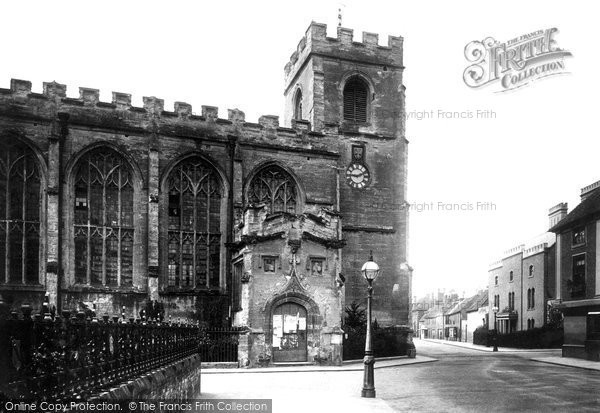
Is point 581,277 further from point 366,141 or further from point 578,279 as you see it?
point 366,141

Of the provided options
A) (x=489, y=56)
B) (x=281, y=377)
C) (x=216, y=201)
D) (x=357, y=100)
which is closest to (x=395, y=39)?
(x=357, y=100)

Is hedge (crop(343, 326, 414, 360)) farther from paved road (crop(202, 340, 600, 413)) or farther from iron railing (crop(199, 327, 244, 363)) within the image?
iron railing (crop(199, 327, 244, 363))

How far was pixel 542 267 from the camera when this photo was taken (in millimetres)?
50594

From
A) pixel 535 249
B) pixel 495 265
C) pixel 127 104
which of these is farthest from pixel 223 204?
pixel 495 265

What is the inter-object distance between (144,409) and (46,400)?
11.4 ft

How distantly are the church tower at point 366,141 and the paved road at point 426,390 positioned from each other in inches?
398

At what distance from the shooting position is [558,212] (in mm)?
51500

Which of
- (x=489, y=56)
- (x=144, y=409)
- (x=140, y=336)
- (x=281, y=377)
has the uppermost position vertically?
(x=489, y=56)

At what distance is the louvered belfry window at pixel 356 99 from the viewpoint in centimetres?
3638

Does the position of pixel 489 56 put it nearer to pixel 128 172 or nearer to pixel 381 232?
pixel 381 232

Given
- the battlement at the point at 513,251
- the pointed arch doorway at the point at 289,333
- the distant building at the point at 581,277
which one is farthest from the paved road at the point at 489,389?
the battlement at the point at 513,251

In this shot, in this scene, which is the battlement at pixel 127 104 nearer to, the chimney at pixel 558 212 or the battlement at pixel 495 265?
the chimney at pixel 558 212

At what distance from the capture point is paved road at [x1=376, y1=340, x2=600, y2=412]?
14078 millimetres

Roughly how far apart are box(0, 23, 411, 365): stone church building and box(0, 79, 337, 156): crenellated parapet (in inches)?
2.6
